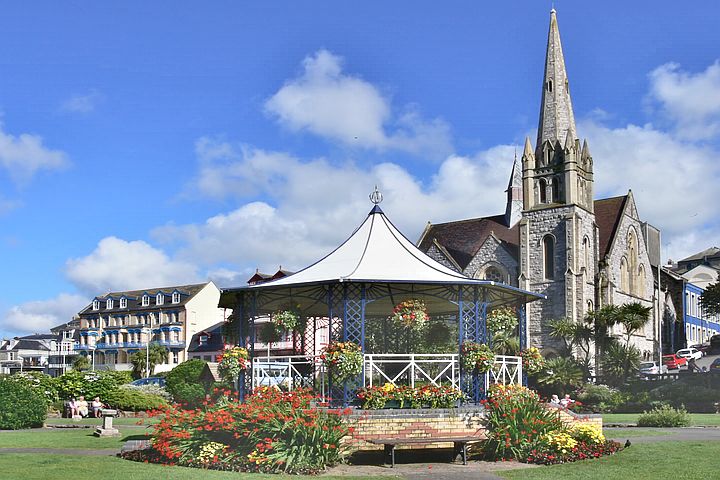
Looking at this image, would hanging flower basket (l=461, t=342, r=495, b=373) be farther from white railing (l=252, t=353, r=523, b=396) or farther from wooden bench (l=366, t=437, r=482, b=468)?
wooden bench (l=366, t=437, r=482, b=468)

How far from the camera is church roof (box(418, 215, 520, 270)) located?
63.6m

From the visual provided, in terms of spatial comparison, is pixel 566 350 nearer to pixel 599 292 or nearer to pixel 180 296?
pixel 599 292

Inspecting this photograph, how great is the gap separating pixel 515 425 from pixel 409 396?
2.38m

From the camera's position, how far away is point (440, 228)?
232 feet

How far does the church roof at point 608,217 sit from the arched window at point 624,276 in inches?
92.8

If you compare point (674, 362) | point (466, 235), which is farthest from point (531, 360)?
point (466, 235)

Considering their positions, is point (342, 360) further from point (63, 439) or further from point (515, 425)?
point (63, 439)

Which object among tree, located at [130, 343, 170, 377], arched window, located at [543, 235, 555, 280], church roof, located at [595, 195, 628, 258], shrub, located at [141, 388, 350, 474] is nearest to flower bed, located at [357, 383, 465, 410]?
shrub, located at [141, 388, 350, 474]

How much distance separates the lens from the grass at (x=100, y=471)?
14078 millimetres

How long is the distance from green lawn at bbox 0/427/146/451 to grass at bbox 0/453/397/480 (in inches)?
127

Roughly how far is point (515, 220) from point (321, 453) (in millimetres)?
57640

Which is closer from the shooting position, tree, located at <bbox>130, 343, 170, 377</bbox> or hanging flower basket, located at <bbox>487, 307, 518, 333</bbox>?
hanging flower basket, located at <bbox>487, 307, 518, 333</bbox>

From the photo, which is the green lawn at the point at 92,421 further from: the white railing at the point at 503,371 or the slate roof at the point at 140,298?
the slate roof at the point at 140,298

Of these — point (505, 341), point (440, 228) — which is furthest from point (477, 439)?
point (440, 228)
